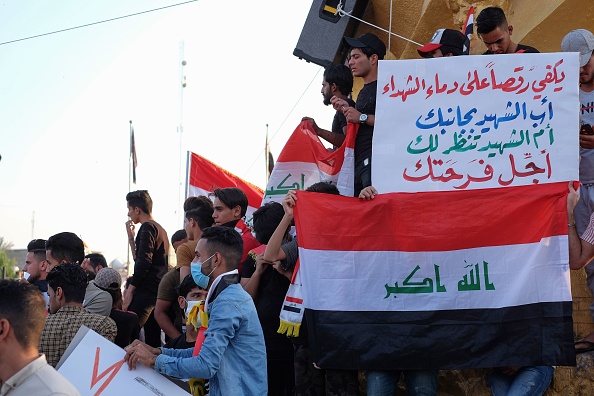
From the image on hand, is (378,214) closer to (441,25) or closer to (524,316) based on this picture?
(524,316)

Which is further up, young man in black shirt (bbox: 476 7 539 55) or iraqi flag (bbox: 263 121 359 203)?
young man in black shirt (bbox: 476 7 539 55)

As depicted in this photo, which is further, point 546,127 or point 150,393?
point 546,127

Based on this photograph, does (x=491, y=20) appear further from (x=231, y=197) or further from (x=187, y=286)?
(x=187, y=286)

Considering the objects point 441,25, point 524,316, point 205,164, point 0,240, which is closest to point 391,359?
point 524,316

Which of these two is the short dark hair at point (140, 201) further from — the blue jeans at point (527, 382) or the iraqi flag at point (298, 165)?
the blue jeans at point (527, 382)

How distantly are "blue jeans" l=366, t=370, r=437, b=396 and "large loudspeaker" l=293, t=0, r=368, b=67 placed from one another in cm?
678

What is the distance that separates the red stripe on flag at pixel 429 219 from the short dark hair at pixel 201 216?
6.72 feet

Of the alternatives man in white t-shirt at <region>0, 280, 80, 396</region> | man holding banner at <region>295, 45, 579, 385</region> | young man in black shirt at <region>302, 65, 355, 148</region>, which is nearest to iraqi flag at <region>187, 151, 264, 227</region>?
young man in black shirt at <region>302, 65, 355, 148</region>

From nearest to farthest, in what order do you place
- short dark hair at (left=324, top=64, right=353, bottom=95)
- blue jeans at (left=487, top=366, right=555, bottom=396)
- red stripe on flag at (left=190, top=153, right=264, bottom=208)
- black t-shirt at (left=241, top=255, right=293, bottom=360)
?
blue jeans at (left=487, top=366, right=555, bottom=396), black t-shirt at (left=241, top=255, right=293, bottom=360), short dark hair at (left=324, top=64, right=353, bottom=95), red stripe on flag at (left=190, top=153, right=264, bottom=208)

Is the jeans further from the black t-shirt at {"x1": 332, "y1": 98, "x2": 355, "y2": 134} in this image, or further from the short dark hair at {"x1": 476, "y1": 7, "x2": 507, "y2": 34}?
the black t-shirt at {"x1": 332, "y1": 98, "x2": 355, "y2": 134}

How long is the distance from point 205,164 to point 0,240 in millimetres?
→ 79312

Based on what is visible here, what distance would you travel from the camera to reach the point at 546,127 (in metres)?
5.71

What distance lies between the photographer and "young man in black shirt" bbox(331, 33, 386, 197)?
654 centimetres

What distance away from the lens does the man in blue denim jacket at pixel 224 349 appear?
183 inches
